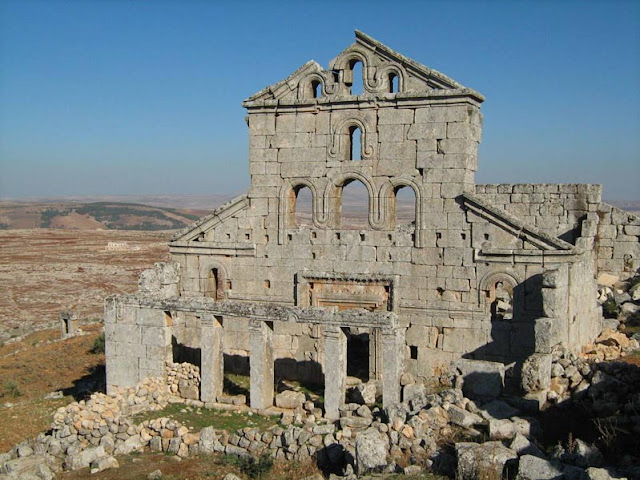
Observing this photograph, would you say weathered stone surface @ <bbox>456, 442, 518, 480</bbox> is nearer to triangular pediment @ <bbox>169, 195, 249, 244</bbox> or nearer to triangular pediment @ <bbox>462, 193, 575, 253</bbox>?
triangular pediment @ <bbox>462, 193, 575, 253</bbox>

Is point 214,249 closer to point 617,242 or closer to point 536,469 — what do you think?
point 536,469

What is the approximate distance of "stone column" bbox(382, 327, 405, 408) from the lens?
1451 cm

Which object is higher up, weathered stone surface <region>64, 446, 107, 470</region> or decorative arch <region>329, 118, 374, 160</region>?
decorative arch <region>329, 118, 374, 160</region>

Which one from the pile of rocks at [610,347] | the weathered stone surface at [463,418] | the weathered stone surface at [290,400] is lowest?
the weathered stone surface at [290,400]

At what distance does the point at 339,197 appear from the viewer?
18.0 metres

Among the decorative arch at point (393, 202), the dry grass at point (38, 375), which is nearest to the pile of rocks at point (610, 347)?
the decorative arch at point (393, 202)

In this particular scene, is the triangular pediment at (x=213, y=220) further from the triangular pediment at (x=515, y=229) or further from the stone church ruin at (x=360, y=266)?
the triangular pediment at (x=515, y=229)

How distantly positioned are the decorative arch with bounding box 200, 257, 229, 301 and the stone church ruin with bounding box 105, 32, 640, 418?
54 millimetres

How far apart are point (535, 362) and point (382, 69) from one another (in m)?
7.76

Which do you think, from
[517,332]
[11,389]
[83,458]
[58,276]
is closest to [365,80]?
[517,332]

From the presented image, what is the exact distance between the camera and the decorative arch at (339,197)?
17.2 metres

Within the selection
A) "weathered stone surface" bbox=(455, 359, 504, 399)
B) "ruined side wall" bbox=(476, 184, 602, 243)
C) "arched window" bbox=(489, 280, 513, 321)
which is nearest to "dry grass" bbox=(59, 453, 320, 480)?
"weathered stone surface" bbox=(455, 359, 504, 399)

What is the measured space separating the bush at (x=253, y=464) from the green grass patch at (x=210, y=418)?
4.69ft

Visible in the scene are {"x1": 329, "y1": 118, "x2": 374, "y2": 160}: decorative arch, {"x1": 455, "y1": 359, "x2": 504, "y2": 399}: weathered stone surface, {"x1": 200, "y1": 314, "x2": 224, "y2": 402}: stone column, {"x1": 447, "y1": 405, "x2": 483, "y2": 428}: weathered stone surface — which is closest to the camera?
{"x1": 447, "y1": 405, "x2": 483, "y2": 428}: weathered stone surface
